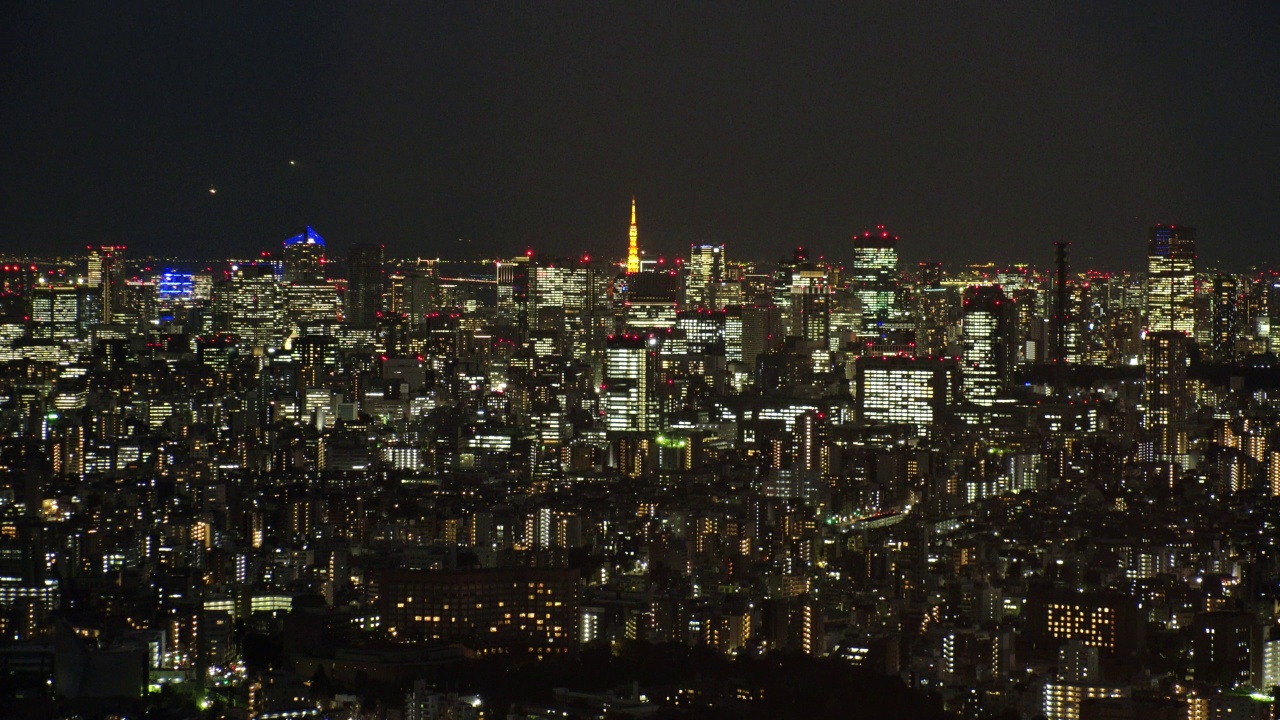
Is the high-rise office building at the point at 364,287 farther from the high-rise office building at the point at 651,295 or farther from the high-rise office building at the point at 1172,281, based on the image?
the high-rise office building at the point at 1172,281

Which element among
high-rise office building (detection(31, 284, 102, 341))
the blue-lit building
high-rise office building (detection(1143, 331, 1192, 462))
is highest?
the blue-lit building

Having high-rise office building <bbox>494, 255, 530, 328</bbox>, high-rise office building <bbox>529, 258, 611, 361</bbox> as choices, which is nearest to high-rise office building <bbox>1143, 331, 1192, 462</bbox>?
high-rise office building <bbox>529, 258, 611, 361</bbox>

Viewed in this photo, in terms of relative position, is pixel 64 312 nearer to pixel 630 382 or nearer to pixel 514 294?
pixel 630 382

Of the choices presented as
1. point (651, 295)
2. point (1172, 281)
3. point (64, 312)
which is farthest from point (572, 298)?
point (64, 312)

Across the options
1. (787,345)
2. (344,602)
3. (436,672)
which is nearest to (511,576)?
(344,602)

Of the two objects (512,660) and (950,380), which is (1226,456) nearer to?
(950,380)

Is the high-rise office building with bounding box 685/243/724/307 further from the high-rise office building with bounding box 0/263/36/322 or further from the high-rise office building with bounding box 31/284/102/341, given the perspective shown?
the high-rise office building with bounding box 0/263/36/322
